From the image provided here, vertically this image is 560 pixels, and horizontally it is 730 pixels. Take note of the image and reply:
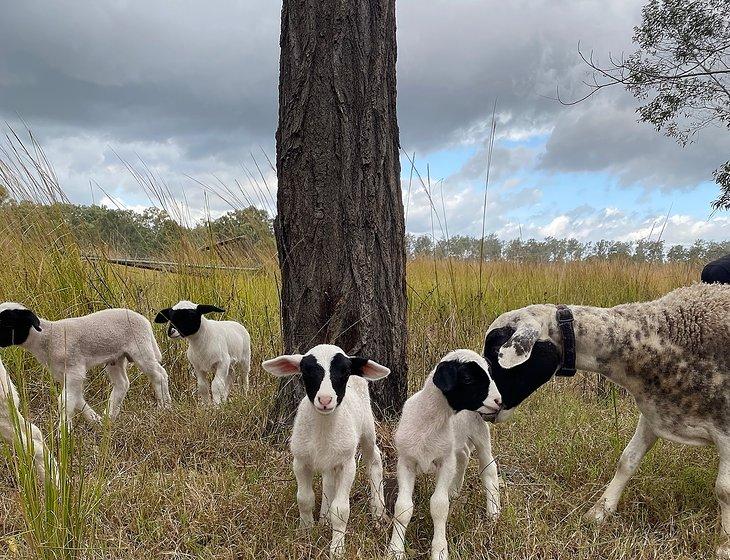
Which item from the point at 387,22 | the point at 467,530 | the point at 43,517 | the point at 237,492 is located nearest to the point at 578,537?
the point at 467,530

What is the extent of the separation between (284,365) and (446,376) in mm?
730

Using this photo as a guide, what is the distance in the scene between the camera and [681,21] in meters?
12.7

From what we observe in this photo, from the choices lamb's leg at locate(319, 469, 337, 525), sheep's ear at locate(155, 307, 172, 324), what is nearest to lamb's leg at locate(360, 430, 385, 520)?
lamb's leg at locate(319, 469, 337, 525)

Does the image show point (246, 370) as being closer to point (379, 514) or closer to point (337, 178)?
point (337, 178)

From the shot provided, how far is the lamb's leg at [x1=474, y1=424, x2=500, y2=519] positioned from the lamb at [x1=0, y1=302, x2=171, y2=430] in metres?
2.48

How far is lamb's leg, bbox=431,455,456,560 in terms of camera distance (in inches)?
95.3

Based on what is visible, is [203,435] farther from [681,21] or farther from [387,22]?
[681,21]

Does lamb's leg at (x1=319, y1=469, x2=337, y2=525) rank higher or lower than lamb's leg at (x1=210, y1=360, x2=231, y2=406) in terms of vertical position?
lower

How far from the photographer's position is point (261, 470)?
335 centimetres

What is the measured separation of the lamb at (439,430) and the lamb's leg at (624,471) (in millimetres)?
666

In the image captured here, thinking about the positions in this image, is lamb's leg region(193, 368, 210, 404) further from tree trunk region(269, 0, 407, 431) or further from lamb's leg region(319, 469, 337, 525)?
lamb's leg region(319, 469, 337, 525)

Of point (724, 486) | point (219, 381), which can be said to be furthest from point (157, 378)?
→ point (724, 486)

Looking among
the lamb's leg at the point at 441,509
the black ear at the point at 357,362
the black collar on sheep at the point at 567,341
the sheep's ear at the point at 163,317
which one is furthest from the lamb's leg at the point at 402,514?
the sheep's ear at the point at 163,317

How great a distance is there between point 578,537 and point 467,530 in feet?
1.70
